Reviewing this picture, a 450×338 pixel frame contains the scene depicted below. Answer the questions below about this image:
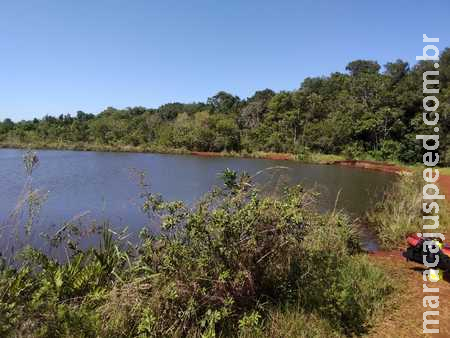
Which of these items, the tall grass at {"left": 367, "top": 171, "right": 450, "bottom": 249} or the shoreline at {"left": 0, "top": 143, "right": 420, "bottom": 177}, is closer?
the tall grass at {"left": 367, "top": 171, "right": 450, "bottom": 249}

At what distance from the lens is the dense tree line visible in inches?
1818

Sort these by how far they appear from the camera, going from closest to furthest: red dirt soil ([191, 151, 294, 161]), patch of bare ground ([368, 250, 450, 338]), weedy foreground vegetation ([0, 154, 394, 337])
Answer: weedy foreground vegetation ([0, 154, 394, 337]) → patch of bare ground ([368, 250, 450, 338]) → red dirt soil ([191, 151, 294, 161])

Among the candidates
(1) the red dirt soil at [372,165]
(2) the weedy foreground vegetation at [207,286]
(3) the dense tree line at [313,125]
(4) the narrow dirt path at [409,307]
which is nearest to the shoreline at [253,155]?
(1) the red dirt soil at [372,165]

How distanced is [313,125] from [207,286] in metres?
52.5

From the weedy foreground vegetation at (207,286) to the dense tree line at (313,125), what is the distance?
37304 millimetres

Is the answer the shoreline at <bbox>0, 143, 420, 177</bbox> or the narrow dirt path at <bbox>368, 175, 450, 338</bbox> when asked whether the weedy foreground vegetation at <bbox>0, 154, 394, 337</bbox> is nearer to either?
the narrow dirt path at <bbox>368, 175, 450, 338</bbox>

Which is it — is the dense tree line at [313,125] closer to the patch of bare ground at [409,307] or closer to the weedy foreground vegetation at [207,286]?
the patch of bare ground at [409,307]

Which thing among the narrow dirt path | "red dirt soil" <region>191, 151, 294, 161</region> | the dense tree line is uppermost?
the dense tree line

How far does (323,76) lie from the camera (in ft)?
262

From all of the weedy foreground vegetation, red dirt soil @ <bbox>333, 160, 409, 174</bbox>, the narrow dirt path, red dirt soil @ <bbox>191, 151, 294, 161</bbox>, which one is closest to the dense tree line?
red dirt soil @ <bbox>191, 151, 294, 161</bbox>

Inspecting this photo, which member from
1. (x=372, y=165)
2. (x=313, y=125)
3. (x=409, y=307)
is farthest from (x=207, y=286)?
(x=313, y=125)

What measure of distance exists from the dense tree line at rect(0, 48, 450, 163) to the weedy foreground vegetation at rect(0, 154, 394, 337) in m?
37.3

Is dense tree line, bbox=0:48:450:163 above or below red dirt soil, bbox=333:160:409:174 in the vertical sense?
above

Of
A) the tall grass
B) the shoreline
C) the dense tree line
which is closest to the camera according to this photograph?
the tall grass
